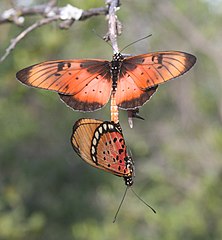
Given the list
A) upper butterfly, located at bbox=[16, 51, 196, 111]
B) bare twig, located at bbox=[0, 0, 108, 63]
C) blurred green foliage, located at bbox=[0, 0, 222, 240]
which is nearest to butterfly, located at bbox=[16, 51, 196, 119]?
upper butterfly, located at bbox=[16, 51, 196, 111]

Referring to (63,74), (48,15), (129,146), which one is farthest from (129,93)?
(129,146)

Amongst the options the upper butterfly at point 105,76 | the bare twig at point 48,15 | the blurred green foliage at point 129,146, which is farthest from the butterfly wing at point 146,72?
the blurred green foliage at point 129,146

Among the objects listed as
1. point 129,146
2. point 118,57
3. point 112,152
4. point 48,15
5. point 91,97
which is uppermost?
point 48,15

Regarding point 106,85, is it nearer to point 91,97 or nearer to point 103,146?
point 91,97

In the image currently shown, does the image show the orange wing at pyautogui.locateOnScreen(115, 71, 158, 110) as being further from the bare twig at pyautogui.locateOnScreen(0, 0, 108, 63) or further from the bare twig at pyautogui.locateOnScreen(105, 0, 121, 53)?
the bare twig at pyautogui.locateOnScreen(0, 0, 108, 63)

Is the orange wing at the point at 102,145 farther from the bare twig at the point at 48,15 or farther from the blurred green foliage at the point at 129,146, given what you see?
the blurred green foliage at the point at 129,146

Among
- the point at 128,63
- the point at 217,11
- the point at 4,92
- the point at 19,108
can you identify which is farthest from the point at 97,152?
the point at 217,11

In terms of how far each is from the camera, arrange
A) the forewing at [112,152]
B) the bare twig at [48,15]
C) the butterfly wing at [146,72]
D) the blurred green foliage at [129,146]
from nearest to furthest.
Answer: the forewing at [112,152] < the butterfly wing at [146,72] < the bare twig at [48,15] < the blurred green foliage at [129,146]
